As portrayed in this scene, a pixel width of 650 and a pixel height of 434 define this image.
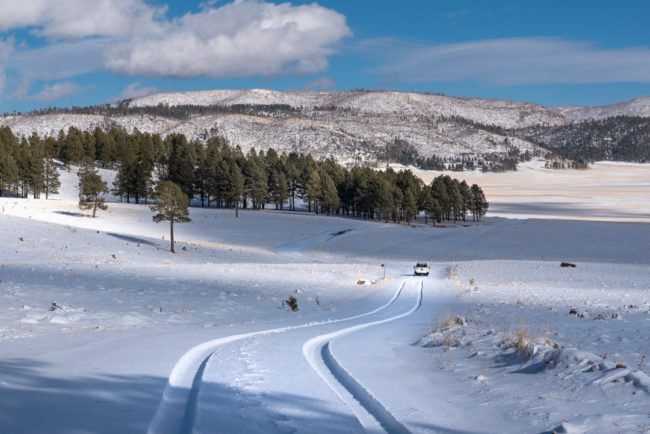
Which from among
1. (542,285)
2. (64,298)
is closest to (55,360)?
(64,298)

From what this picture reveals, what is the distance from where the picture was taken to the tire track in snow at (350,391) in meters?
5.70

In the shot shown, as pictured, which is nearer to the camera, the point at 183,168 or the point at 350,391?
the point at 350,391

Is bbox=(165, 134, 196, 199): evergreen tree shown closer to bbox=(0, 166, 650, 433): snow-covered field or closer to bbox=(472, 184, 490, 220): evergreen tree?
bbox=(472, 184, 490, 220): evergreen tree

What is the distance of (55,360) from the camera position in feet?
26.1

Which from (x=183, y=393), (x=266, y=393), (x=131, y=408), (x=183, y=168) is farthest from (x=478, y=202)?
(x=131, y=408)

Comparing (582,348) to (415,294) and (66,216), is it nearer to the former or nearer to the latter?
(415,294)

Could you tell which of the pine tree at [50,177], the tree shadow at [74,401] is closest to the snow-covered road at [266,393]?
the tree shadow at [74,401]

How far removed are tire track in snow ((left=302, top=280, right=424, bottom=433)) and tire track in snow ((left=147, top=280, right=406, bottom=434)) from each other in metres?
1.91

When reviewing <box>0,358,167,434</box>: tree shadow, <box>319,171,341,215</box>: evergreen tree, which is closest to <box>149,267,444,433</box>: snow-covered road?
<box>0,358,167,434</box>: tree shadow

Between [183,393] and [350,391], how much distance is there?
2.34 meters

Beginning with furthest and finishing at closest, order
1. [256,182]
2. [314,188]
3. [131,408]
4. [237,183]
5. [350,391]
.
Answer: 1. [314,188]
2. [256,182]
3. [237,183]
4. [350,391]
5. [131,408]

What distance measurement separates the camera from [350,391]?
275 inches

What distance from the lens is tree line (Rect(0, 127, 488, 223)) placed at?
319ft

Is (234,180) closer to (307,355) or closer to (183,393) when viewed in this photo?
(307,355)
